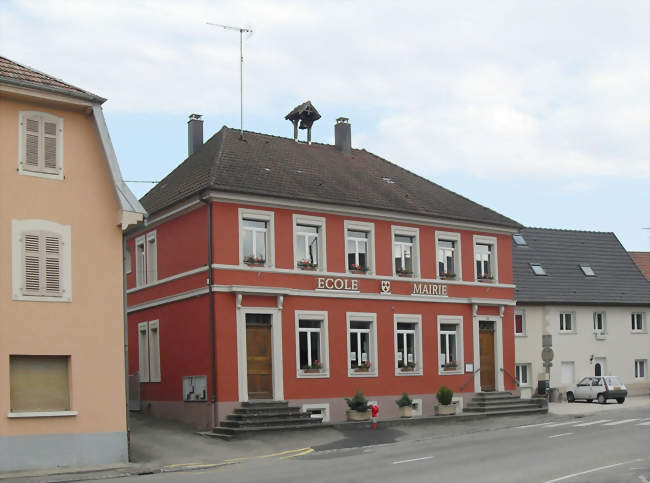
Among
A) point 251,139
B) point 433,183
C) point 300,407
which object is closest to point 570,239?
point 433,183

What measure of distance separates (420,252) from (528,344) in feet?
47.2

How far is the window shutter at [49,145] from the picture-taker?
881 inches

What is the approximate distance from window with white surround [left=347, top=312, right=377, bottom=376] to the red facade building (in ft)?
0.17

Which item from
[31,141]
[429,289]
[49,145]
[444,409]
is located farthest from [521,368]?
[31,141]

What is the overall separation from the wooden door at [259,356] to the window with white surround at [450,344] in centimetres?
785

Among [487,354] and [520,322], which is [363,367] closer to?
[487,354]

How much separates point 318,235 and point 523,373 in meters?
19.3

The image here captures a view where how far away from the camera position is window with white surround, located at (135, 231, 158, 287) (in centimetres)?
3459

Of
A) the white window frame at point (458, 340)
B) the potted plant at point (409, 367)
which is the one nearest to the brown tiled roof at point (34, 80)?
the potted plant at point (409, 367)

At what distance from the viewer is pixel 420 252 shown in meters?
35.8

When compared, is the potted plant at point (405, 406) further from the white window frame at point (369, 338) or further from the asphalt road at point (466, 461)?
the asphalt road at point (466, 461)

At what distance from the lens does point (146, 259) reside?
35.1 m

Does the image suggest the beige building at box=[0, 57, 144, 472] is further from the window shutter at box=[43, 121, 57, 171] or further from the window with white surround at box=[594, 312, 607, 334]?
the window with white surround at box=[594, 312, 607, 334]

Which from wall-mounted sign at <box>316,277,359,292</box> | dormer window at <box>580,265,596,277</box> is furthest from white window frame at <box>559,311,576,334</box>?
wall-mounted sign at <box>316,277,359,292</box>
